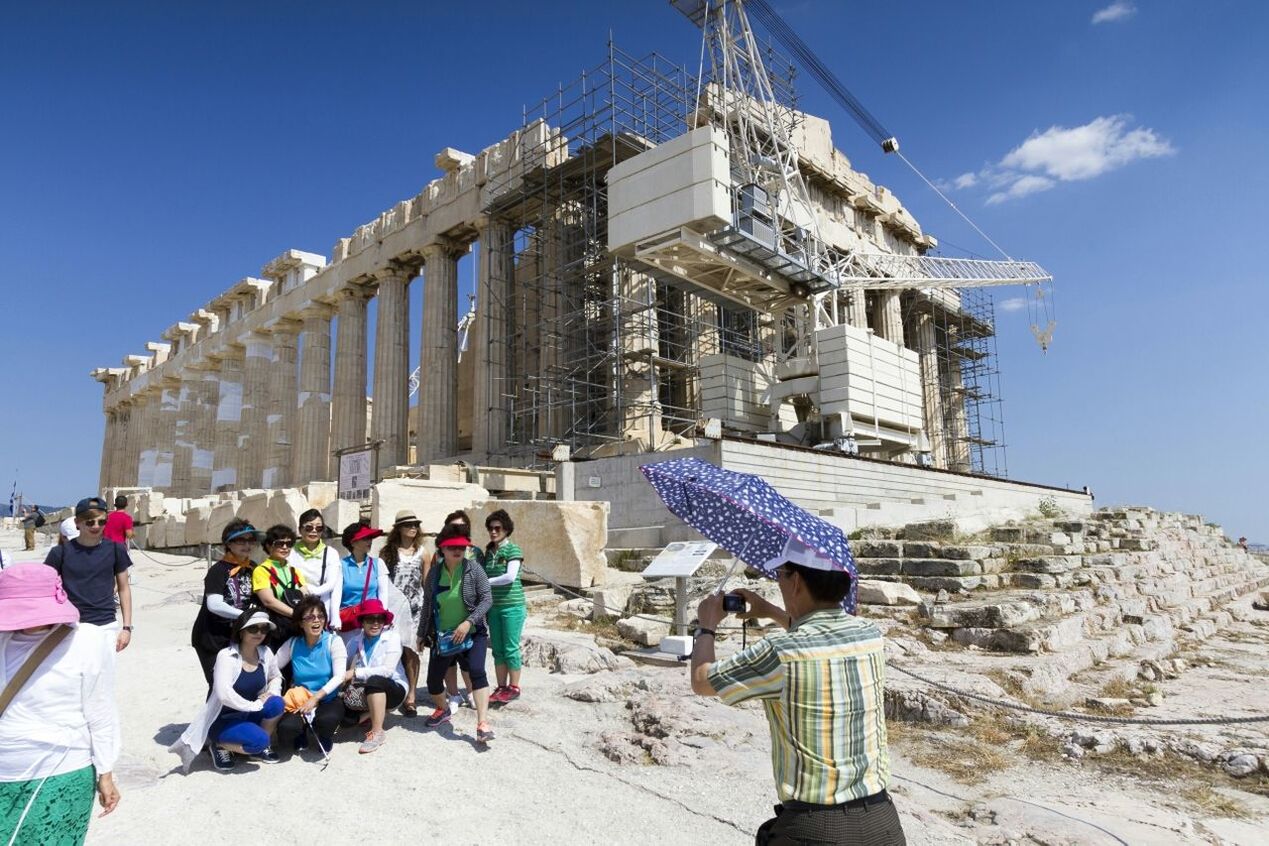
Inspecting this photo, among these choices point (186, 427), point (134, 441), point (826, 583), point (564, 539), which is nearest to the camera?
point (826, 583)

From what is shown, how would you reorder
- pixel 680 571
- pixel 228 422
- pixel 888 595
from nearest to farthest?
1. pixel 680 571
2. pixel 888 595
3. pixel 228 422

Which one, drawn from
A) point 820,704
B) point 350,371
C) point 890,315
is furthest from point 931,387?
point 820,704

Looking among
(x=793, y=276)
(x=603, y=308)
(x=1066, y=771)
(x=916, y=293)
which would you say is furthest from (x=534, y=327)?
(x=1066, y=771)

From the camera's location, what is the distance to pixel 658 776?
4.32m

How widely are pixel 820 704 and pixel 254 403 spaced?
39.5 m

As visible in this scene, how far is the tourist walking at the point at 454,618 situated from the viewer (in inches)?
201

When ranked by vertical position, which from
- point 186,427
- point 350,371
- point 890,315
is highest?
point 890,315

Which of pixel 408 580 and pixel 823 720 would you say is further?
pixel 408 580

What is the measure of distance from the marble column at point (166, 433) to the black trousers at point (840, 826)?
4691cm

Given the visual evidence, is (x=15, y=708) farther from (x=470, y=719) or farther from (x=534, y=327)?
(x=534, y=327)

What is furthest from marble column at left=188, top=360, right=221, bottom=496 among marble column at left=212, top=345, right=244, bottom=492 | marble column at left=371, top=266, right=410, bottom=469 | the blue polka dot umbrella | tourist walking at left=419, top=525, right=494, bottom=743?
the blue polka dot umbrella

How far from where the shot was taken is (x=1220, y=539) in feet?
76.8

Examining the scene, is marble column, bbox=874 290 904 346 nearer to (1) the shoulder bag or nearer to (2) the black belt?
(2) the black belt

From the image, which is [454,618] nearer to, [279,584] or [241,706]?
[279,584]
